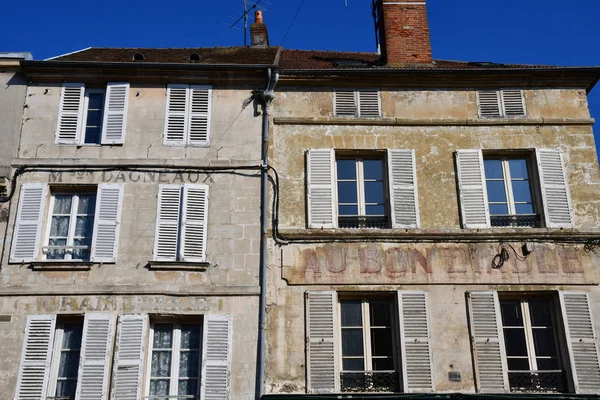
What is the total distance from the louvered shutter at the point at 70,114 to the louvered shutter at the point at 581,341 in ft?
26.4

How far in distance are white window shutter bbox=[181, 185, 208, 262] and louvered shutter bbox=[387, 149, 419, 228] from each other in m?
2.93

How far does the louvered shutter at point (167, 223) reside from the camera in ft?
34.9

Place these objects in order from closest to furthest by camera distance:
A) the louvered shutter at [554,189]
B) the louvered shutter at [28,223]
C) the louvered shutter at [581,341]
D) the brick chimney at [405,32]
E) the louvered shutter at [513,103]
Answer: the louvered shutter at [581,341]
the louvered shutter at [28,223]
the louvered shutter at [554,189]
the louvered shutter at [513,103]
the brick chimney at [405,32]

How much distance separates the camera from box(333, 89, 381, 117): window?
1188 centimetres

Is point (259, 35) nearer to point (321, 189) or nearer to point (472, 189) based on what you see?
point (321, 189)

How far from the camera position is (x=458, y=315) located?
10320 mm

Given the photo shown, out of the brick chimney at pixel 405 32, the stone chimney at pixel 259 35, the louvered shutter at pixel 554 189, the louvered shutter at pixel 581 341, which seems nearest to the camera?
the louvered shutter at pixel 581 341

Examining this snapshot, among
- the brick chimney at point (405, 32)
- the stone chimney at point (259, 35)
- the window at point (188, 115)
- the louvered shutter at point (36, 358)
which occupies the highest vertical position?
the stone chimney at point (259, 35)

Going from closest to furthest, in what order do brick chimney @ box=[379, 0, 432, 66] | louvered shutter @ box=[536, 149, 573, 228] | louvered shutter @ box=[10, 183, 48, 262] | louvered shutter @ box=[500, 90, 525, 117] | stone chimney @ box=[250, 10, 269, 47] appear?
louvered shutter @ box=[10, 183, 48, 262], louvered shutter @ box=[536, 149, 573, 228], louvered shutter @ box=[500, 90, 525, 117], brick chimney @ box=[379, 0, 432, 66], stone chimney @ box=[250, 10, 269, 47]

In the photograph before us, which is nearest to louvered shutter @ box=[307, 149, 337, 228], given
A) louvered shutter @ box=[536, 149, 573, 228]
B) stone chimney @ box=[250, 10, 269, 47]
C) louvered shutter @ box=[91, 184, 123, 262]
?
louvered shutter @ box=[91, 184, 123, 262]

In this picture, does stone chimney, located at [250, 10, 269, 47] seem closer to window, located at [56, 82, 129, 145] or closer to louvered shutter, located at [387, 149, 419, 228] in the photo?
window, located at [56, 82, 129, 145]

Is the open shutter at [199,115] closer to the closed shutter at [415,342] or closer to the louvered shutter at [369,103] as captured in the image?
the louvered shutter at [369,103]

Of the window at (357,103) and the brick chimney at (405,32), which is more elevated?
the brick chimney at (405,32)

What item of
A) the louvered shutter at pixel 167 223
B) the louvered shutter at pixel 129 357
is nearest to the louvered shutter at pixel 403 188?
the louvered shutter at pixel 167 223
